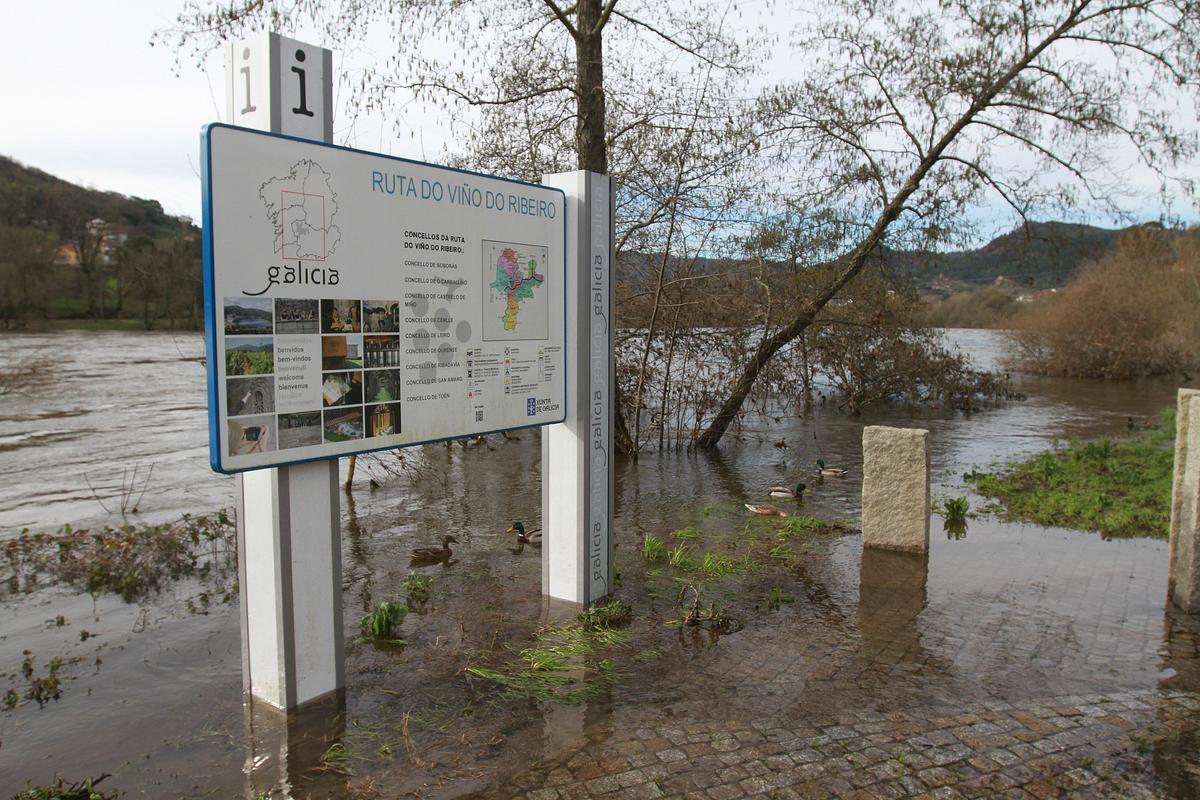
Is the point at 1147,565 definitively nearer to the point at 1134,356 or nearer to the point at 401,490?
the point at 401,490

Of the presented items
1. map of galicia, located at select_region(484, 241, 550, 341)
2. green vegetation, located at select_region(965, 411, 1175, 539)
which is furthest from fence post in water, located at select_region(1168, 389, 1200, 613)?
map of galicia, located at select_region(484, 241, 550, 341)

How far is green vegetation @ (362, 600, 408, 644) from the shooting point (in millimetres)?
5977

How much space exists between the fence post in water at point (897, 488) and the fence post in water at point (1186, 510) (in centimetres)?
209

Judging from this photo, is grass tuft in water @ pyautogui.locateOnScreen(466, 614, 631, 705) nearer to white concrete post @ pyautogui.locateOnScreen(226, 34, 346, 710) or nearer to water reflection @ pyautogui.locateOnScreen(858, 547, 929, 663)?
white concrete post @ pyautogui.locateOnScreen(226, 34, 346, 710)

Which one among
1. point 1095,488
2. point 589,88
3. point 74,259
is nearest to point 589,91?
point 589,88

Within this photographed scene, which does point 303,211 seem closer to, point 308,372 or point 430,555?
point 308,372

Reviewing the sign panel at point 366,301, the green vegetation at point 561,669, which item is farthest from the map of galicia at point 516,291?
the green vegetation at point 561,669

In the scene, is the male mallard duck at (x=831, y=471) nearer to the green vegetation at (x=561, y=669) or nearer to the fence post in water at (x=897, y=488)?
the fence post in water at (x=897, y=488)

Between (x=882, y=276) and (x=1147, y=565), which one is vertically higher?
(x=882, y=276)

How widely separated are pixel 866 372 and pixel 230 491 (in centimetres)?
1555

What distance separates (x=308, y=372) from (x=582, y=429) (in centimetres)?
248

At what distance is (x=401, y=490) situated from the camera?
39.0 feet

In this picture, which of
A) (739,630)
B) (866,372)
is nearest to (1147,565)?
(739,630)

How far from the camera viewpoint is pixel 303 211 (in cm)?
462
